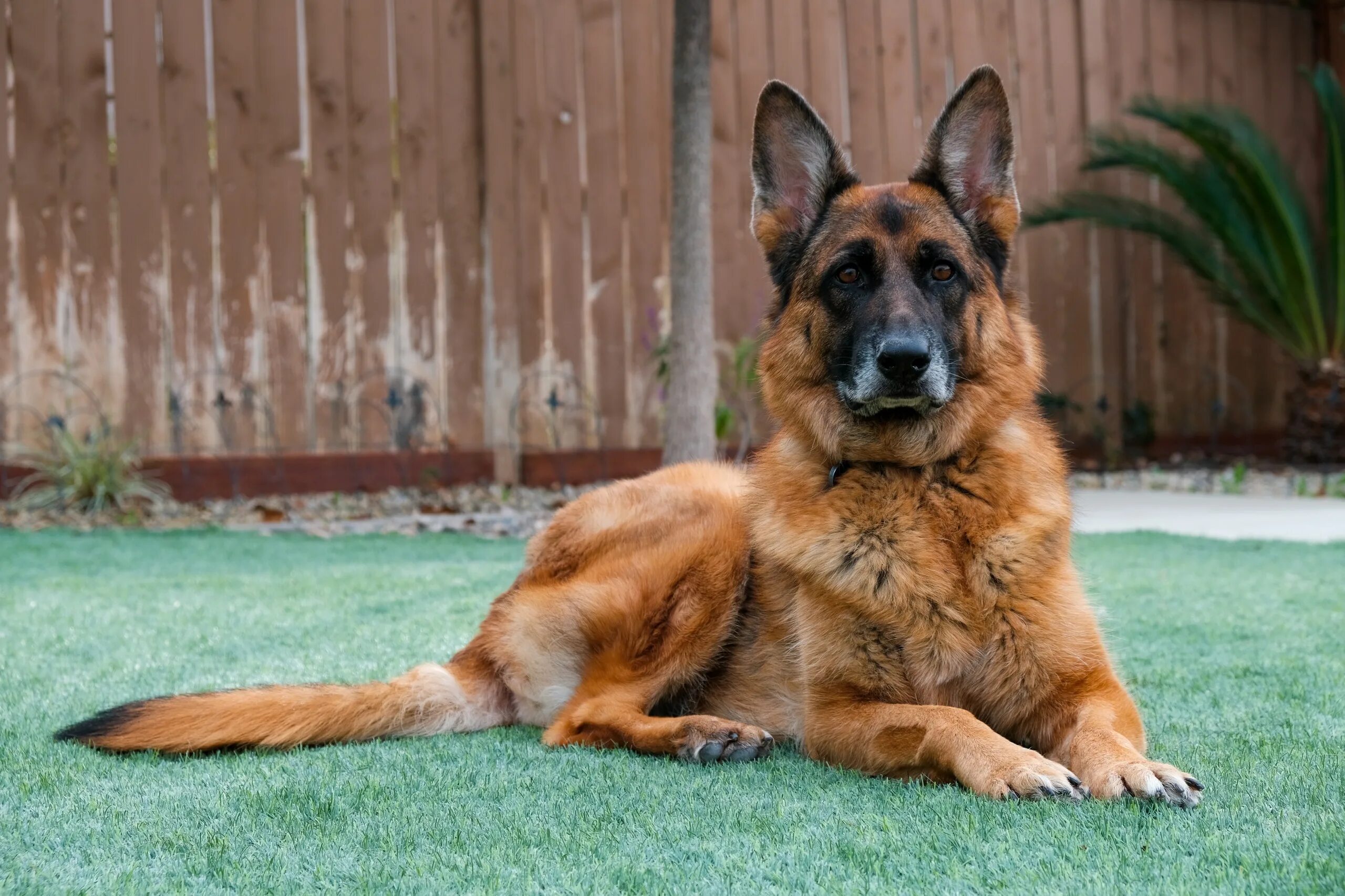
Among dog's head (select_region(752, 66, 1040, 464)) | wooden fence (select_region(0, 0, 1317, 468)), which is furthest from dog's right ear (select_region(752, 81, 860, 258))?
wooden fence (select_region(0, 0, 1317, 468))

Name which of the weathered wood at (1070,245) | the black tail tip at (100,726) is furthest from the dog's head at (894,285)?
the weathered wood at (1070,245)

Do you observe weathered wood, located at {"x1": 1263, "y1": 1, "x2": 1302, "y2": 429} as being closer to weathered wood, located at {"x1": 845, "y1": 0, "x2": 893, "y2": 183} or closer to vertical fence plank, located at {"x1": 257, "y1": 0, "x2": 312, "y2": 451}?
weathered wood, located at {"x1": 845, "y1": 0, "x2": 893, "y2": 183}

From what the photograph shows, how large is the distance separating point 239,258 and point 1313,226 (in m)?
→ 8.45

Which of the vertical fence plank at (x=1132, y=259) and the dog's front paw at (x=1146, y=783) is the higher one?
the vertical fence plank at (x=1132, y=259)

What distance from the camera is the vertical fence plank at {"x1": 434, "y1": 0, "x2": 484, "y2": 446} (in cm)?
786

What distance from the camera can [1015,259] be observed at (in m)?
9.44

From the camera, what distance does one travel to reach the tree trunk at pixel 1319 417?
922cm

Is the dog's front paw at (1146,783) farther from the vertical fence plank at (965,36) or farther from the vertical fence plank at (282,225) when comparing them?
the vertical fence plank at (965,36)

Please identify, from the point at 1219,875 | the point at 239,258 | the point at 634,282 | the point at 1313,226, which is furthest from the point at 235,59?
the point at 1313,226

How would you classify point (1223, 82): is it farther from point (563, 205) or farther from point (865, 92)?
point (563, 205)

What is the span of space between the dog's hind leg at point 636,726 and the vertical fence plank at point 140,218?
547 centimetres

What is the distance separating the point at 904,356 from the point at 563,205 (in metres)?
5.91

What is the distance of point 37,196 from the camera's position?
23.3 ft

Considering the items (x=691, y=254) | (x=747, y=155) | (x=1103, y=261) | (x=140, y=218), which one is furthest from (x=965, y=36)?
(x=140, y=218)
